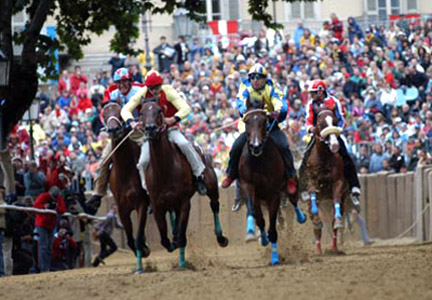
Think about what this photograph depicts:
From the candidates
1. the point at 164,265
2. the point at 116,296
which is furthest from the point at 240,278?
the point at 164,265

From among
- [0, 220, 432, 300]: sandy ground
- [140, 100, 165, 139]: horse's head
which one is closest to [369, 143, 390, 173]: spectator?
[0, 220, 432, 300]: sandy ground

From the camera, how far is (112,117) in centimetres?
1752

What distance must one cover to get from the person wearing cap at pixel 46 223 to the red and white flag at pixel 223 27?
62.8 feet

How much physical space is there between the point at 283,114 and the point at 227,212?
31.9 feet

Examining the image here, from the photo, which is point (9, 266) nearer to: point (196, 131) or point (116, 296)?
point (116, 296)

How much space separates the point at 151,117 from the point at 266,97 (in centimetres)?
223

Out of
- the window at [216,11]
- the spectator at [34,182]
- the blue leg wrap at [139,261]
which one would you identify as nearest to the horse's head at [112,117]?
the blue leg wrap at [139,261]

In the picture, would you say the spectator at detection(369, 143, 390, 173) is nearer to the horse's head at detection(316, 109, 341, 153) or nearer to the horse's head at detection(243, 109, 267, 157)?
the horse's head at detection(316, 109, 341, 153)

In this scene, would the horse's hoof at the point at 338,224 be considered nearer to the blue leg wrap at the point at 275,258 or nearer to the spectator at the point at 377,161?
the blue leg wrap at the point at 275,258

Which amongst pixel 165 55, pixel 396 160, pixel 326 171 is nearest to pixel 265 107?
pixel 326 171


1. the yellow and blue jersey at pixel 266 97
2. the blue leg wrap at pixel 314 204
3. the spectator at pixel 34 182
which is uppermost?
the yellow and blue jersey at pixel 266 97

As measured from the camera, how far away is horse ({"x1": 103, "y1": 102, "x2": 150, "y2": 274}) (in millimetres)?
17516

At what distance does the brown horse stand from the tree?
13.0 feet

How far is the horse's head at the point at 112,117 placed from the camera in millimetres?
17406
